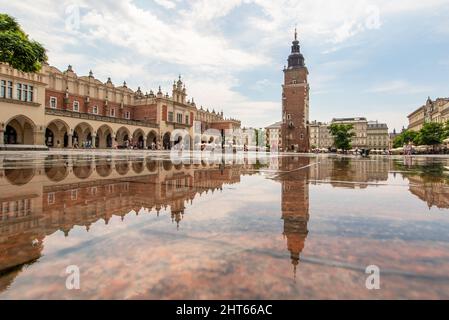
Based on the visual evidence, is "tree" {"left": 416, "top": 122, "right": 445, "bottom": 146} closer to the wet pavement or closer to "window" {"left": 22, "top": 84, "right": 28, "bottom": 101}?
the wet pavement

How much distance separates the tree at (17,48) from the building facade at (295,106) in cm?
5225

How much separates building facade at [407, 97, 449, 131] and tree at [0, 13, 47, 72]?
7472cm

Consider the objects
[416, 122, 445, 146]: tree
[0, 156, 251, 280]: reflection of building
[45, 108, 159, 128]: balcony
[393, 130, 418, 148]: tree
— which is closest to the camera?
[0, 156, 251, 280]: reflection of building

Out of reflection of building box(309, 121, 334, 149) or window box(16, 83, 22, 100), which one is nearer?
window box(16, 83, 22, 100)

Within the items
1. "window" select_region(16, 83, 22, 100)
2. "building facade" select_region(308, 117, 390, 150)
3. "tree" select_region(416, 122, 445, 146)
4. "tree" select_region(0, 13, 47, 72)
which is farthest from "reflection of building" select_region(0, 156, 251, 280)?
"building facade" select_region(308, 117, 390, 150)

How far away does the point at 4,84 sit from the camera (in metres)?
26.6

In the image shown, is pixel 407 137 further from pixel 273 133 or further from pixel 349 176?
pixel 349 176

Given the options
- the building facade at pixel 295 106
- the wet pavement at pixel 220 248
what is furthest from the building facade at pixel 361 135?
the wet pavement at pixel 220 248

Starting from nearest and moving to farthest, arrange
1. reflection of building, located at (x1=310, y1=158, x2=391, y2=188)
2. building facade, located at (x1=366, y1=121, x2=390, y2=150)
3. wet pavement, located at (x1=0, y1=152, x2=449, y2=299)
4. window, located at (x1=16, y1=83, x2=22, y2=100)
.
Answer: wet pavement, located at (x1=0, y1=152, x2=449, y2=299) → reflection of building, located at (x1=310, y1=158, x2=391, y2=188) → window, located at (x1=16, y1=83, x2=22, y2=100) → building facade, located at (x1=366, y1=121, x2=390, y2=150)

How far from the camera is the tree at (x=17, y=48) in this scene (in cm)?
1197

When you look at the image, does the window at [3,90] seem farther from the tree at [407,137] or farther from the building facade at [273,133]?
the building facade at [273,133]

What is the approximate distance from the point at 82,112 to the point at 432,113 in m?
90.4

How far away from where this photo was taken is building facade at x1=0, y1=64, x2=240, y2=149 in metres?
28.1
